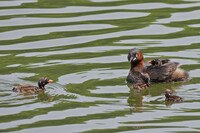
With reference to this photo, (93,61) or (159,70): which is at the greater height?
(93,61)

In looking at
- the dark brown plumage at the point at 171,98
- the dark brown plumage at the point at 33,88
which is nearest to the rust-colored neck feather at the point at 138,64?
the dark brown plumage at the point at 33,88

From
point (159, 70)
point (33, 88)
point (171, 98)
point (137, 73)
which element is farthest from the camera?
point (137, 73)

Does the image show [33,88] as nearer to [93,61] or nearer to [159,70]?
[93,61]

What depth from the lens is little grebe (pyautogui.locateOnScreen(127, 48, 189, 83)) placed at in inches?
610

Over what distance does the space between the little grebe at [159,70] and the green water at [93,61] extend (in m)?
0.27

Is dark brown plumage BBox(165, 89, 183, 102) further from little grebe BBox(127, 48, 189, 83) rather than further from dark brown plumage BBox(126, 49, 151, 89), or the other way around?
little grebe BBox(127, 48, 189, 83)

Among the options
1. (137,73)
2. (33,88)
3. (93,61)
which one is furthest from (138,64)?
(33,88)

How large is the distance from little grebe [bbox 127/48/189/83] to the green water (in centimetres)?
27

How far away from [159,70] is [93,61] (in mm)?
2094

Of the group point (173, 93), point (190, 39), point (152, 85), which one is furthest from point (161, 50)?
point (173, 93)

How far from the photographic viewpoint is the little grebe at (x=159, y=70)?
15.5 m

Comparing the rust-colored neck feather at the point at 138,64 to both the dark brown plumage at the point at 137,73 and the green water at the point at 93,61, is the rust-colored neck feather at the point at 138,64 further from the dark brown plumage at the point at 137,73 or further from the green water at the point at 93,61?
the green water at the point at 93,61

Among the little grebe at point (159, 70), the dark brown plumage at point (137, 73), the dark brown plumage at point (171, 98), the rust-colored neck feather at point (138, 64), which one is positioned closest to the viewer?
the dark brown plumage at point (171, 98)

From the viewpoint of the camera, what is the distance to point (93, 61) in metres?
17.0
